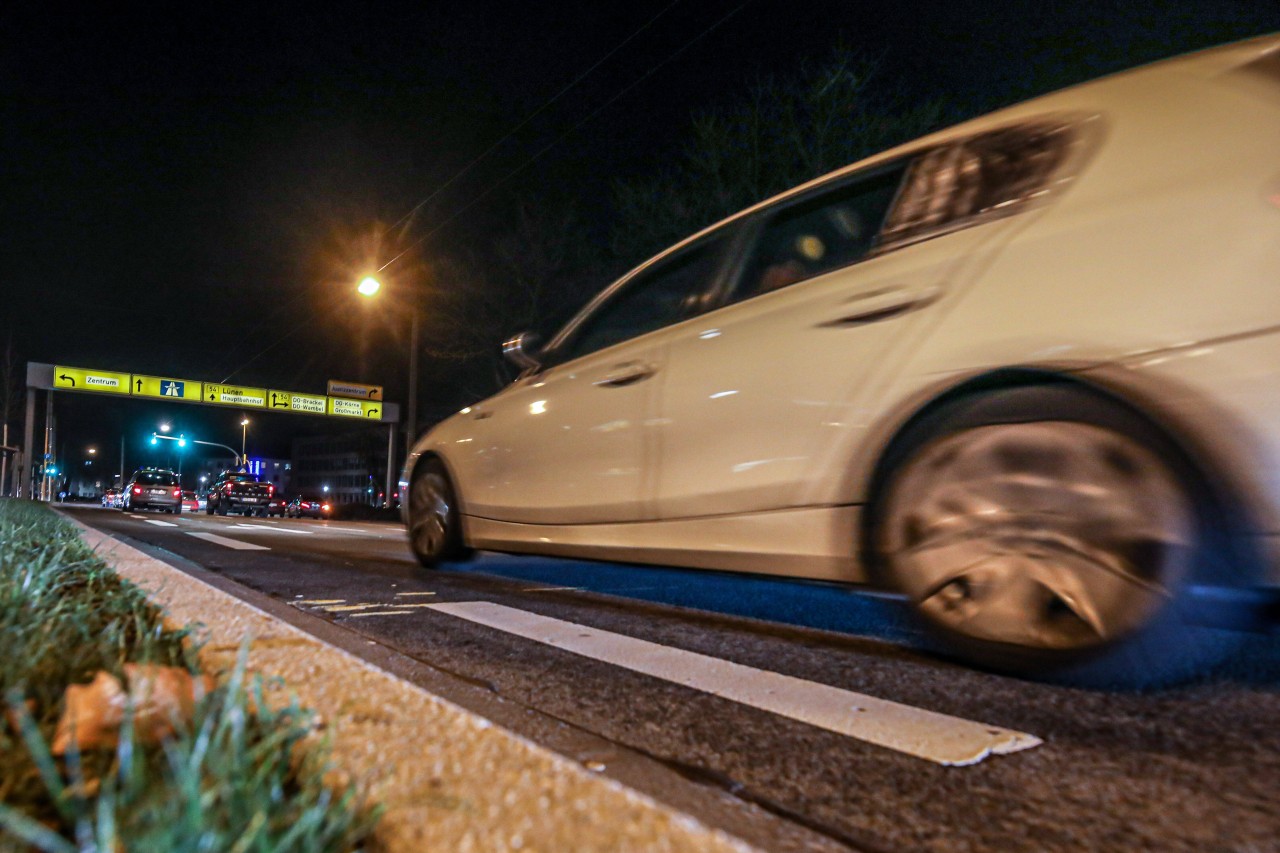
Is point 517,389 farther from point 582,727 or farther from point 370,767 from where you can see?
point 370,767

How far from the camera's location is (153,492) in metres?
28.4

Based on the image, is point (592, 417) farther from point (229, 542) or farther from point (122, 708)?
point (229, 542)

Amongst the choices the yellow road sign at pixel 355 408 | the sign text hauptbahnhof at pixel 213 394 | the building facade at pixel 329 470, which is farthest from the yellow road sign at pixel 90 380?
the building facade at pixel 329 470

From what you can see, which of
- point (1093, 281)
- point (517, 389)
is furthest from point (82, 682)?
point (517, 389)

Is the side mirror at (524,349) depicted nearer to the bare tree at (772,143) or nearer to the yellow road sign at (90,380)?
the bare tree at (772,143)

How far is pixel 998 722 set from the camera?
6.06 ft

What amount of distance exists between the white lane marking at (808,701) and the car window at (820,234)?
1426 millimetres

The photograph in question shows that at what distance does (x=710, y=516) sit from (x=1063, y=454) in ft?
4.12

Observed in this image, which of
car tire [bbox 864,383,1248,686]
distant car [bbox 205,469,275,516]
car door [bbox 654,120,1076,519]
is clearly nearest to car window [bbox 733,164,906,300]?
car door [bbox 654,120,1076,519]

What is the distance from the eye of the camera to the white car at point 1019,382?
6.13ft

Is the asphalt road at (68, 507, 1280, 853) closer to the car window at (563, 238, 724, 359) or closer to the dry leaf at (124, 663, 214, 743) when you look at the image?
the dry leaf at (124, 663, 214, 743)

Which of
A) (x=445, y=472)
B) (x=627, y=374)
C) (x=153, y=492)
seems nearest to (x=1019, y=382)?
(x=627, y=374)

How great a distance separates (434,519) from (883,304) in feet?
11.4

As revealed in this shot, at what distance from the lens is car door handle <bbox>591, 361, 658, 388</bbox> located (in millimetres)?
3424
